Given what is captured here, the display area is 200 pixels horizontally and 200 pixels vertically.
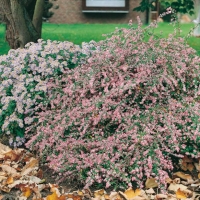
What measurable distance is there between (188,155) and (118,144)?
2.24ft

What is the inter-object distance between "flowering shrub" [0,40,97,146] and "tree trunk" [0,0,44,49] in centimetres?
99

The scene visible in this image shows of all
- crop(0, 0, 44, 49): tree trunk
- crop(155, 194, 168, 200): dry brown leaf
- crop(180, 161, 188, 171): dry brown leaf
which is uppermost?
crop(0, 0, 44, 49): tree trunk

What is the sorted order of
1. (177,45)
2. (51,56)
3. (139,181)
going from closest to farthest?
(139,181) < (177,45) < (51,56)

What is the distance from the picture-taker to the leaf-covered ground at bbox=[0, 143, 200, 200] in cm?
352

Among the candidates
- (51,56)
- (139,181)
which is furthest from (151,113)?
(51,56)

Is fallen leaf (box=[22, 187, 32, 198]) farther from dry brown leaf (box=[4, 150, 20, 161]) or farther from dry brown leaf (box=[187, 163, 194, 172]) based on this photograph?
dry brown leaf (box=[187, 163, 194, 172])

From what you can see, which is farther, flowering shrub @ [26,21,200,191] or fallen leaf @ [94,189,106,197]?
flowering shrub @ [26,21,200,191]

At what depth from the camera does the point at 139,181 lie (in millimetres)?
3592

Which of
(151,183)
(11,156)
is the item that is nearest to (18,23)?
Result: (11,156)

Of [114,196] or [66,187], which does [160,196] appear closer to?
[114,196]

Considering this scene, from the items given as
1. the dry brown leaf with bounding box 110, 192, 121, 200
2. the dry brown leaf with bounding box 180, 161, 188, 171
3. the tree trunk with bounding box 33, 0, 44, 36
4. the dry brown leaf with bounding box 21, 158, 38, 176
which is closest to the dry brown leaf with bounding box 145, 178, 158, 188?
the dry brown leaf with bounding box 110, 192, 121, 200

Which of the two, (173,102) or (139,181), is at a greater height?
(173,102)

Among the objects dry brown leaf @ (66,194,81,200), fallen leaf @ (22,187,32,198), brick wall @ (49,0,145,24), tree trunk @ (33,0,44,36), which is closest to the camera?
dry brown leaf @ (66,194,81,200)

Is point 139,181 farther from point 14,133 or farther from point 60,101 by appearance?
point 14,133
